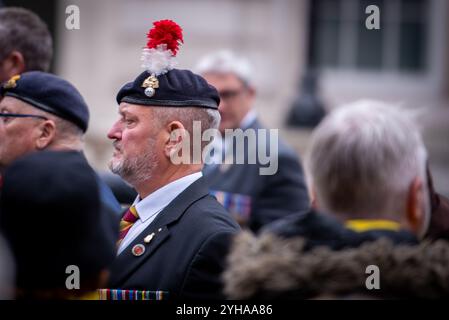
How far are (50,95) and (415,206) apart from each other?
1.57 meters

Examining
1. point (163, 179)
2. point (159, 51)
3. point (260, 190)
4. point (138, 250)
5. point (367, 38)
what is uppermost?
point (159, 51)

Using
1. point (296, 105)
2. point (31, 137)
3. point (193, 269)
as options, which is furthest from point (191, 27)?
point (193, 269)

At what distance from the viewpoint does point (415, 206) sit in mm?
2639

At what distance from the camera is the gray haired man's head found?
8.43ft

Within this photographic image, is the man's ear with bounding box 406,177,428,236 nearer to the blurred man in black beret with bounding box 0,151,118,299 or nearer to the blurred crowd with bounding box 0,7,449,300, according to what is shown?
the blurred crowd with bounding box 0,7,449,300

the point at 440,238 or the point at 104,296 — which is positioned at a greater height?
the point at 440,238

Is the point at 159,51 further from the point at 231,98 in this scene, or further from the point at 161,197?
the point at 231,98

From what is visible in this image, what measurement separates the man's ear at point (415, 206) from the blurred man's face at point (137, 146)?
1.01 m

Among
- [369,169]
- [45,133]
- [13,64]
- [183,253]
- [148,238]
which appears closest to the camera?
[369,169]

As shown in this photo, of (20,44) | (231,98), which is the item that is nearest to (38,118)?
(20,44)

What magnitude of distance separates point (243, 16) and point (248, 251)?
26.7 ft

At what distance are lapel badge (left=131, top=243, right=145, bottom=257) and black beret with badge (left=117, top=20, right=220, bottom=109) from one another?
510 mm

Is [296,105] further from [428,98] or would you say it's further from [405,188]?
[405,188]
